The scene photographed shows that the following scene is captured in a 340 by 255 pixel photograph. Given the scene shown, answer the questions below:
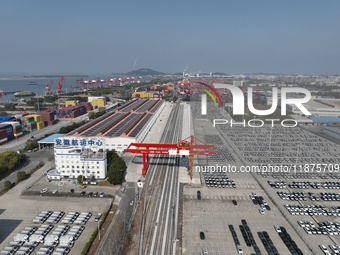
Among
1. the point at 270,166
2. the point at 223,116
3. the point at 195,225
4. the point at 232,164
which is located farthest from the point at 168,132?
the point at 195,225

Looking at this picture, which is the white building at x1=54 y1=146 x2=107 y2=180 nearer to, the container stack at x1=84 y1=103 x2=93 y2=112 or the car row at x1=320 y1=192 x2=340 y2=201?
the car row at x1=320 y1=192 x2=340 y2=201

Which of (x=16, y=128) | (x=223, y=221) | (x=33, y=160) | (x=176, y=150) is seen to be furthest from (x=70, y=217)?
(x=16, y=128)

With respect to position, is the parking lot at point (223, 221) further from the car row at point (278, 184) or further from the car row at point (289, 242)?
the car row at point (278, 184)

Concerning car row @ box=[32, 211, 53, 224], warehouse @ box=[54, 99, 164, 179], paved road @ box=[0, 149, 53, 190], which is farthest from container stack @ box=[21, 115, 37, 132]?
car row @ box=[32, 211, 53, 224]

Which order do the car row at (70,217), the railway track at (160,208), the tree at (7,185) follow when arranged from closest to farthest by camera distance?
the railway track at (160,208) → the car row at (70,217) → the tree at (7,185)

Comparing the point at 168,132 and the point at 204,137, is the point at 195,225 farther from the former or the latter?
the point at 168,132

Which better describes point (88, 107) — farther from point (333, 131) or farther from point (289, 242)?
point (289, 242)

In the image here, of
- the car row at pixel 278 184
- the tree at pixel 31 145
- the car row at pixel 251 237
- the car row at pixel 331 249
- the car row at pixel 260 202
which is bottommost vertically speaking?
the car row at pixel 331 249

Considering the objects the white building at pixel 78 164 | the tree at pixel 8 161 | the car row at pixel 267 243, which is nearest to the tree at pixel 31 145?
the tree at pixel 8 161
